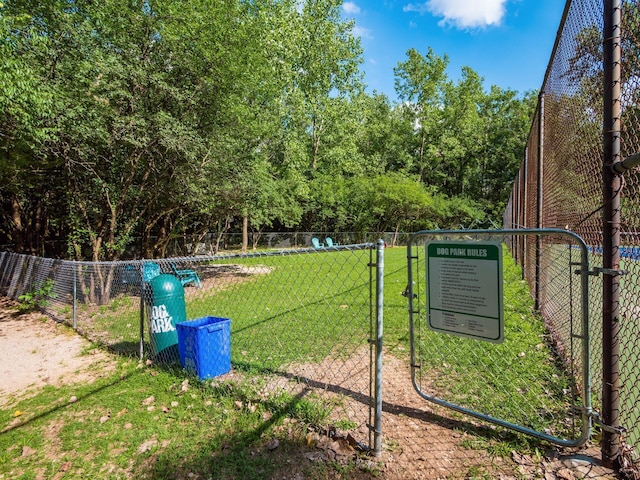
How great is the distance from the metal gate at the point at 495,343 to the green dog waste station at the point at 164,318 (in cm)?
287

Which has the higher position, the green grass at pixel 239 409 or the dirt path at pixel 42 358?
the green grass at pixel 239 409

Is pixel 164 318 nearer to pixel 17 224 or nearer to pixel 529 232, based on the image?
pixel 529 232

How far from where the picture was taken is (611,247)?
89.5 inches

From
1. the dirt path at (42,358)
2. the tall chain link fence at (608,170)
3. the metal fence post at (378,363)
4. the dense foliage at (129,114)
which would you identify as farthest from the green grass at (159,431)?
the dense foliage at (129,114)

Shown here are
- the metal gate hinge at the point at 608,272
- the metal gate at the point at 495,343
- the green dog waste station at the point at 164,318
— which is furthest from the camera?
the green dog waste station at the point at 164,318

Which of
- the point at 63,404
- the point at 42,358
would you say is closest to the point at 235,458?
the point at 63,404

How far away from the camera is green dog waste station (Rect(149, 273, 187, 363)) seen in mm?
4465

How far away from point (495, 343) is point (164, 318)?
366 cm

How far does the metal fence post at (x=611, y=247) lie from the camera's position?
2.25m

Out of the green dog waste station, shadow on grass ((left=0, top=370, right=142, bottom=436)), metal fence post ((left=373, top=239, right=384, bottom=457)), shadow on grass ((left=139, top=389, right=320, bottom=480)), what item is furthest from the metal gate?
shadow on grass ((left=0, top=370, right=142, bottom=436))

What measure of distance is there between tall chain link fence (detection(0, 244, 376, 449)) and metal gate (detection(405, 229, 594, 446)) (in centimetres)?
53

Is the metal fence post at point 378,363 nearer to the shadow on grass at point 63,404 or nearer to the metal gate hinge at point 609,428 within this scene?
the metal gate hinge at point 609,428

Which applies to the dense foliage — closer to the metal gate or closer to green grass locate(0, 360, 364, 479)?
green grass locate(0, 360, 364, 479)

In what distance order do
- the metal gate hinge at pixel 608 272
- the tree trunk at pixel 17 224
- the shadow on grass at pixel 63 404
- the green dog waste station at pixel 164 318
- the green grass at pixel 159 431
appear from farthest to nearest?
the tree trunk at pixel 17 224
the green dog waste station at pixel 164 318
the shadow on grass at pixel 63 404
the green grass at pixel 159 431
the metal gate hinge at pixel 608 272
